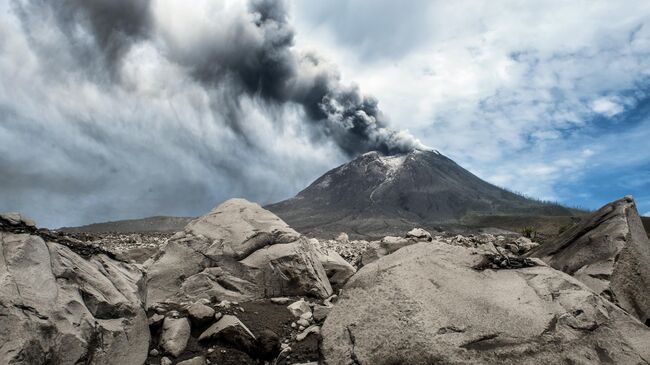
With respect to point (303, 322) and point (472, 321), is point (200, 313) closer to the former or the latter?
point (303, 322)

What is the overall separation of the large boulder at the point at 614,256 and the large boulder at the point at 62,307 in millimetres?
8067

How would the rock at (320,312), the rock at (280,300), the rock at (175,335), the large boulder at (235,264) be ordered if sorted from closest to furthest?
the rock at (175,335), the rock at (320,312), the rock at (280,300), the large boulder at (235,264)

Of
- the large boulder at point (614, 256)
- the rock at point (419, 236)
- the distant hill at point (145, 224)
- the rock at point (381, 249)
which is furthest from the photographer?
the distant hill at point (145, 224)

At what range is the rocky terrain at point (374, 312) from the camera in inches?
246

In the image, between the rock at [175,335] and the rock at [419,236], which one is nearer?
the rock at [175,335]

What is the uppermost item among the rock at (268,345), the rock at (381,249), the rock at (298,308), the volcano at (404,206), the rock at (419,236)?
the volcano at (404,206)

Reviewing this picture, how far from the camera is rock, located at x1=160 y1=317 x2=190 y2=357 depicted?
26.6 feet

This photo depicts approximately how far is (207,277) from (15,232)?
5.32m

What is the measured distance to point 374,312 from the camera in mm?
6953

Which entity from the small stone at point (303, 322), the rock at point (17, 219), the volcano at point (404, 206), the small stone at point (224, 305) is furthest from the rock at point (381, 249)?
the volcano at point (404, 206)

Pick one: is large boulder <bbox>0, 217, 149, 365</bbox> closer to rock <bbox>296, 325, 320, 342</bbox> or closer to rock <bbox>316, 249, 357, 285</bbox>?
rock <bbox>296, 325, 320, 342</bbox>

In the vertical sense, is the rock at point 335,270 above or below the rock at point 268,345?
above

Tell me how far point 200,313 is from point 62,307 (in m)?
2.81

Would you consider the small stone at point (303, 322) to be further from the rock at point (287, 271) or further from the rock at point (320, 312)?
the rock at point (287, 271)
